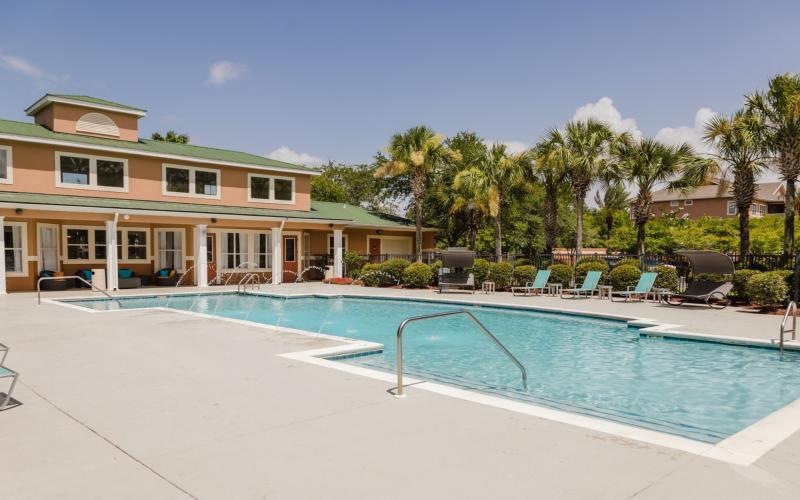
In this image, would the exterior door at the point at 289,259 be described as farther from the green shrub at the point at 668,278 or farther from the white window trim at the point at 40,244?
the green shrub at the point at 668,278

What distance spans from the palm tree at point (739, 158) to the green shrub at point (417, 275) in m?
10.0

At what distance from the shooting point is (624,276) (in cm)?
1761

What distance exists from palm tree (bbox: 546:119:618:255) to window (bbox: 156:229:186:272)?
16.6 metres

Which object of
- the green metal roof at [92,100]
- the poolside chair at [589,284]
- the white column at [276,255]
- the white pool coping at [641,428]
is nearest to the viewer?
the white pool coping at [641,428]

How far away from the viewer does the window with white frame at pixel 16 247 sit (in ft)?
64.0

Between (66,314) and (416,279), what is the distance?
41.5 ft

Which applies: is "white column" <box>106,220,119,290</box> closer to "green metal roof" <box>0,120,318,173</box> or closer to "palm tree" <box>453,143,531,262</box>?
"green metal roof" <box>0,120,318,173</box>

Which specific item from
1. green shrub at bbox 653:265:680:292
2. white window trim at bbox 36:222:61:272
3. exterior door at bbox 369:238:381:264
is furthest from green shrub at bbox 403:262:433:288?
white window trim at bbox 36:222:61:272

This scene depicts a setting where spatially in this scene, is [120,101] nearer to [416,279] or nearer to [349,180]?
[416,279]

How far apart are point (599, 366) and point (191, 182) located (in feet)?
65.9

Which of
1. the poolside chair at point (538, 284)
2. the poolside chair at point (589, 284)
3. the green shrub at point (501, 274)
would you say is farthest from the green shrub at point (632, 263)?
the green shrub at point (501, 274)

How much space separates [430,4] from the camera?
693 inches

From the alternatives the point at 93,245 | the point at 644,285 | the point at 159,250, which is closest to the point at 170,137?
the point at 159,250

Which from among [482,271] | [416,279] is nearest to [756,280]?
[482,271]
